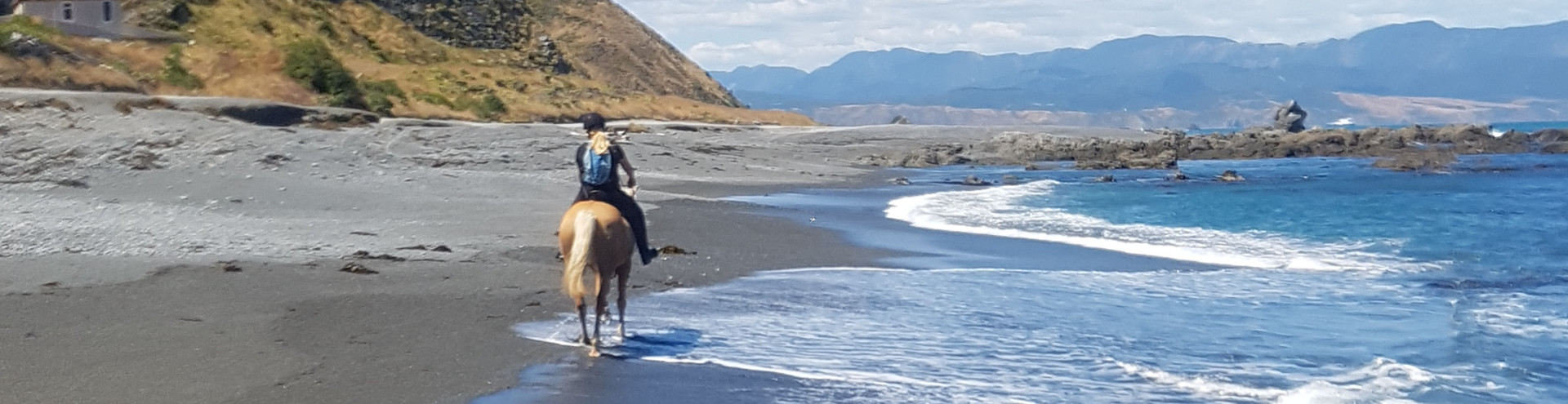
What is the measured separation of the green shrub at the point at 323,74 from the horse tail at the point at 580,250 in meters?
27.4

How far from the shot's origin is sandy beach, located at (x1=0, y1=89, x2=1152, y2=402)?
732 centimetres

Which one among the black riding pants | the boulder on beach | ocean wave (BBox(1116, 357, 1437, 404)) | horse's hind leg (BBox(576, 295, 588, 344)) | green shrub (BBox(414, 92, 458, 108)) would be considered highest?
the black riding pants

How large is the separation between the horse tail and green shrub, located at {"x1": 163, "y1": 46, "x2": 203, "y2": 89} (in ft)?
80.6

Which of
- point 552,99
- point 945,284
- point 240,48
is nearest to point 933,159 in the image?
point 552,99

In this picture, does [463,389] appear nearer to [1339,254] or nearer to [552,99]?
[1339,254]

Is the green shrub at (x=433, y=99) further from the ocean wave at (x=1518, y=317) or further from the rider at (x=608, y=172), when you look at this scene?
the rider at (x=608, y=172)

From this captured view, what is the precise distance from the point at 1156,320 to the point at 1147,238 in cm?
869

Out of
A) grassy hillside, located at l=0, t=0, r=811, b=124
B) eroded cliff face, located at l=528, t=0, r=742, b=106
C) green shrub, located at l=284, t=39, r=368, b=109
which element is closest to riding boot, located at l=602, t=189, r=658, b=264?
grassy hillside, located at l=0, t=0, r=811, b=124

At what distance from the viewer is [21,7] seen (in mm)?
42781

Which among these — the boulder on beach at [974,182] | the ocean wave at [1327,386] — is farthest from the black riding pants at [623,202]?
the boulder on beach at [974,182]

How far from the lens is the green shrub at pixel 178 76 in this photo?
30.4 meters

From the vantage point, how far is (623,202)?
8.66 m

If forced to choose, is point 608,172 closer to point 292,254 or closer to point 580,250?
point 580,250

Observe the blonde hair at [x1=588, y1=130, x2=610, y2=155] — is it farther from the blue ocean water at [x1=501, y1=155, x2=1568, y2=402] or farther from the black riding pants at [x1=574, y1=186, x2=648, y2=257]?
the blue ocean water at [x1=501, y1=155, x2=1568, y2=402]
